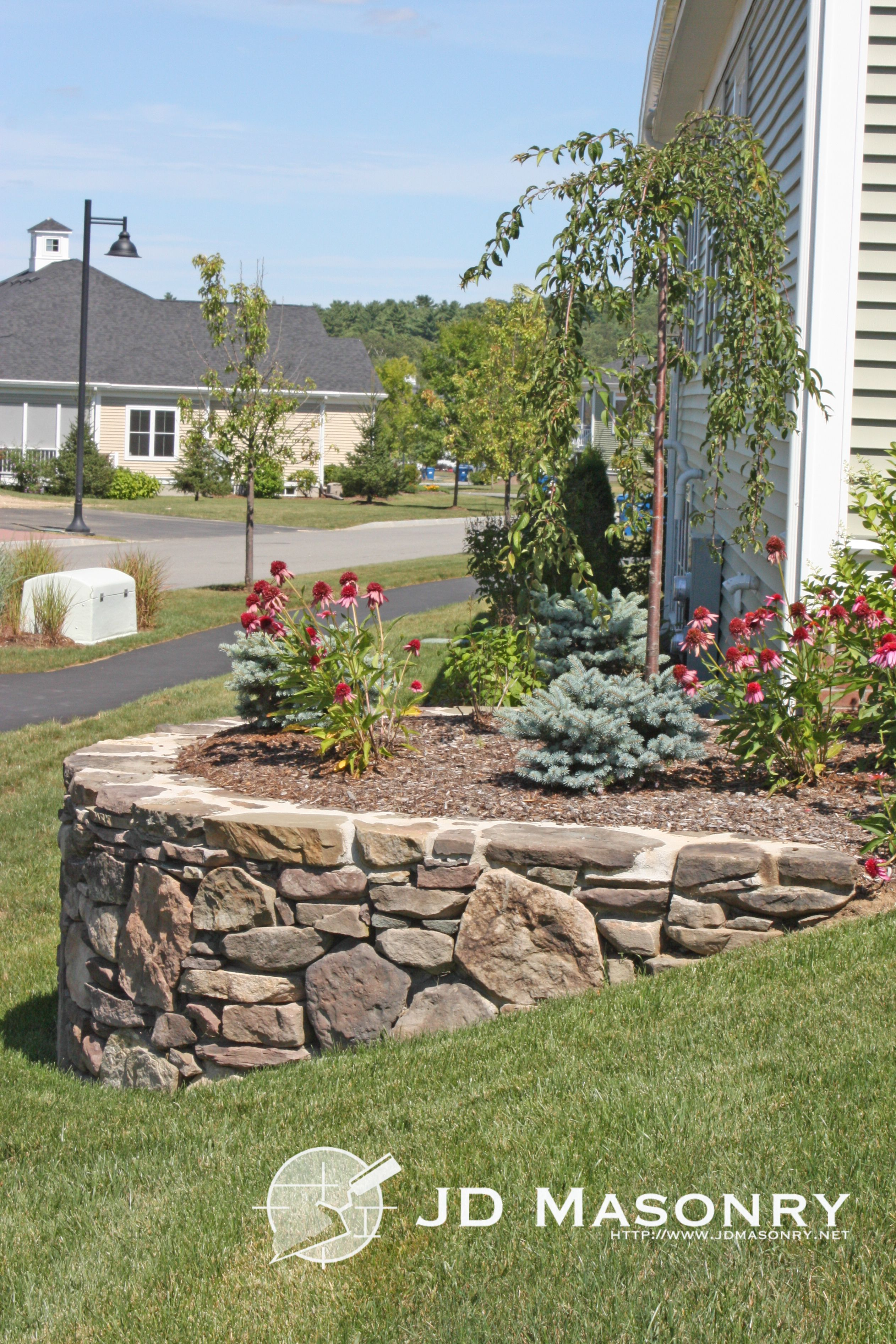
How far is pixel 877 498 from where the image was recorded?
585 centimetres

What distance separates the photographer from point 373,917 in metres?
4.42

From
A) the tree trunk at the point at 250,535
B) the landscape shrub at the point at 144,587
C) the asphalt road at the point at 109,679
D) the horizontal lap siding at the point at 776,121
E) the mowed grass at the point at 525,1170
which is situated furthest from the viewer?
the tree trunk at the point at 250,535

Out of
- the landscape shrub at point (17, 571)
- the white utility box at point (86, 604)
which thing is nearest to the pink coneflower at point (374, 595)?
the white utility box at point (86, 604)

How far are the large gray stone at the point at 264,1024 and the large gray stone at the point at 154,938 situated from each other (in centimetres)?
26

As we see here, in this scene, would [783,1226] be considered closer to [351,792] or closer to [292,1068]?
[292,1068]

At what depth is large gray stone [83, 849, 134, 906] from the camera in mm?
4879

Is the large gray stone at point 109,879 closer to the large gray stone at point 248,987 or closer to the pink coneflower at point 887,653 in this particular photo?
the large gray stone at point 248,987

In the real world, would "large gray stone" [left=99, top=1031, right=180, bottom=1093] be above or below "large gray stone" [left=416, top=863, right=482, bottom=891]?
below

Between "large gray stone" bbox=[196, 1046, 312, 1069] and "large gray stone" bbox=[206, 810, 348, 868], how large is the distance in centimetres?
67

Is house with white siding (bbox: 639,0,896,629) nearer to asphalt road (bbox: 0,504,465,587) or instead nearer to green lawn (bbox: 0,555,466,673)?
green lawn (bbox: 0,555,466,673)

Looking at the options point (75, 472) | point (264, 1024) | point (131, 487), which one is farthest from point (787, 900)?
point (75, 472)

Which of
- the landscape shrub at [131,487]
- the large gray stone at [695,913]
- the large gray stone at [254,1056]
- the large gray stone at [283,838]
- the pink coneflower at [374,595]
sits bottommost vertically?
the large gray stone at [254,1056]

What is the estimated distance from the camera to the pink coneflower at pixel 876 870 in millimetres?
4102

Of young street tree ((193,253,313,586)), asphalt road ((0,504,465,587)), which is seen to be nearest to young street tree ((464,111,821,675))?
young street tree ((193,253,313,586))
